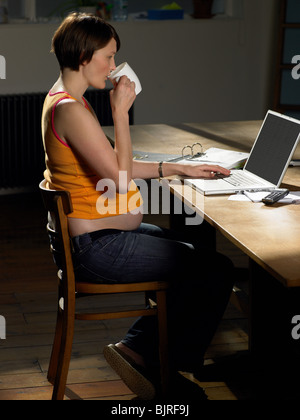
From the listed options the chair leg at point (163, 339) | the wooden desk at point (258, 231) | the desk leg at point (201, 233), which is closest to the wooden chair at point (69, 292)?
the chair leg at point (163, 339)

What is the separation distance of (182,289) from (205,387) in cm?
43

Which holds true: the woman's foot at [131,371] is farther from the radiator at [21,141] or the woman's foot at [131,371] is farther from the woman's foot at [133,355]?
the radiator at [21,141]

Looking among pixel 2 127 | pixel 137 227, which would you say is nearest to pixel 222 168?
pixel 137 227

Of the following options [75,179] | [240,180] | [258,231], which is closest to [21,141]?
[240,180]

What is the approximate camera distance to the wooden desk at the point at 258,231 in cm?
187

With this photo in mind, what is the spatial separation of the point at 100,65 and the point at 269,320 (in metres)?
1.12

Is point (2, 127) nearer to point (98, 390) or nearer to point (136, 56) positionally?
point (136, 56)

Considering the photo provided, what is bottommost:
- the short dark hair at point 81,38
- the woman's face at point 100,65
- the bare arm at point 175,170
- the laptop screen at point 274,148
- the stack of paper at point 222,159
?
the stack of paper at point 222,159

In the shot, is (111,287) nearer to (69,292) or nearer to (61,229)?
(69,292)

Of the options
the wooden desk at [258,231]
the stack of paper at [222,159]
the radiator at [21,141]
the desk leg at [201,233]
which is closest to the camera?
the wooden desk at [258,231]

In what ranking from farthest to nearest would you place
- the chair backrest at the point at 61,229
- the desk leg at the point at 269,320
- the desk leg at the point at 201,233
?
the desk leg at the point at 201,233 → the desk leg at the point at 269,320 → the chair backrest at the point at 61,229

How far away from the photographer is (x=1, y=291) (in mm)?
3508

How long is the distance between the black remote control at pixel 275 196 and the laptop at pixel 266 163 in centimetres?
9

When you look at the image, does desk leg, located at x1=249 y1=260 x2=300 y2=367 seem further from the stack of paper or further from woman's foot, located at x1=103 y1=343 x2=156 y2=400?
woman's foot, located at x1=103 y1=343 x2=156 y2=400
